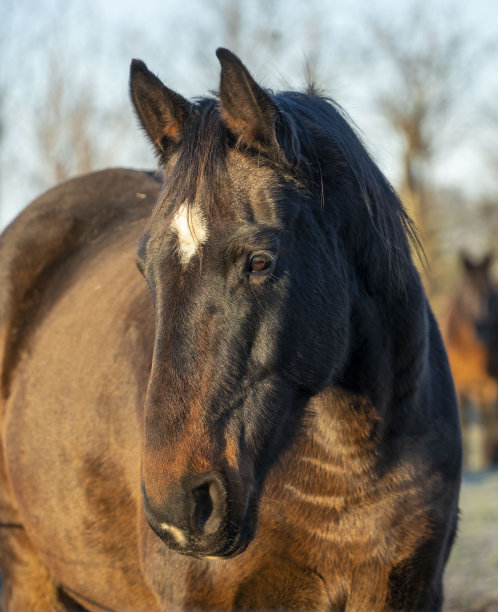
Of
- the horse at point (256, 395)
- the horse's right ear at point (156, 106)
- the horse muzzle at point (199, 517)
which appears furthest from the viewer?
the horse's right ear at point (156, 106)

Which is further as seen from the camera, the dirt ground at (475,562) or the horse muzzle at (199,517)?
the dirt ground at (475,562)

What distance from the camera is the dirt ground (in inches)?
189

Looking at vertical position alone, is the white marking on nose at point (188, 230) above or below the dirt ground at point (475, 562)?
above

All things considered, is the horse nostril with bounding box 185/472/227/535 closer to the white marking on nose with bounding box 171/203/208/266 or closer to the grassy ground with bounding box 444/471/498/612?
the white marking on nose with bounding box 171/203/208/266

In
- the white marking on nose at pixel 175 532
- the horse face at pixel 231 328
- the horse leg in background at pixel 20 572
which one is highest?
the horse face at pixel 231 328

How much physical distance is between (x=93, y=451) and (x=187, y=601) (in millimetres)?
795

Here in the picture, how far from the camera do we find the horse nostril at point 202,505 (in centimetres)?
175

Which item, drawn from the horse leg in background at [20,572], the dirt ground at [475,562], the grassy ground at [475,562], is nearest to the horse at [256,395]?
the horse leg in background at [20,572]

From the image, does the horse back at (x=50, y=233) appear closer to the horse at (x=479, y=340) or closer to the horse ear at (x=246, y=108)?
the horse ear at (x=246, y=108)

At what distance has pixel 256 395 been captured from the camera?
1.95 metres

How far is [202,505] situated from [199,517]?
0.03 metres

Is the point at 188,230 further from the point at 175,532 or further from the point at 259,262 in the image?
the point at 175,532

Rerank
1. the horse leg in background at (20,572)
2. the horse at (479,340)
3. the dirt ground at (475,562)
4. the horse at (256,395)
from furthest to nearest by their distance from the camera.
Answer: the horse at (479,340) → the dirt ground at (475,562) → the horse leg in background at (20,572) → the horse at (256,395)

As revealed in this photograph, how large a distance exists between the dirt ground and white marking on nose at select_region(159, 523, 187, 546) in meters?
3.43
